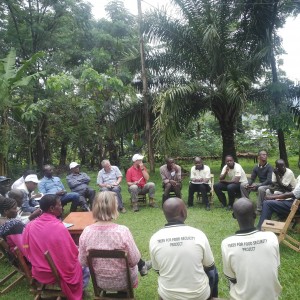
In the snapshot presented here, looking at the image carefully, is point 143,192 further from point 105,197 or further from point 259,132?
point 259,132

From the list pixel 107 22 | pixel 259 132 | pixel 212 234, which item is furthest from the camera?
pixel 259 132

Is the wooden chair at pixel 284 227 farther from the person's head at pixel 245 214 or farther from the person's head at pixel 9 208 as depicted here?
the person's head at pixel 9 208

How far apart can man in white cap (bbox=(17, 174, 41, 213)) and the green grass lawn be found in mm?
1281

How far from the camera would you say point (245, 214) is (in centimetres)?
272

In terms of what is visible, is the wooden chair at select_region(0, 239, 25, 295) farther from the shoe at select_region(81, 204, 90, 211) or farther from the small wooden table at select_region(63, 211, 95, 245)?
the shoe at select_region(81, 204, 90, 211)

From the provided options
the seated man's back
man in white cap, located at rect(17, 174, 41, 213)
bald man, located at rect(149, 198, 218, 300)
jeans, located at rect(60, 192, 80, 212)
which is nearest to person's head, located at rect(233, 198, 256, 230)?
bald man, located at rect(149, 198, 218, 300)

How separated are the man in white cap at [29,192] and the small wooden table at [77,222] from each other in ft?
4.10

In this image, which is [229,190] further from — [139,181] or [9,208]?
[9,208]

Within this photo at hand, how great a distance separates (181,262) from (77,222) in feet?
9.43

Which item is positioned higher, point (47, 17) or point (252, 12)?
point (47, 17)

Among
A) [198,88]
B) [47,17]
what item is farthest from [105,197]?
[47,17]

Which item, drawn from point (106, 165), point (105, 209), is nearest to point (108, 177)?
point (106, 165)

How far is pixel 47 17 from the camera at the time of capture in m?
14.0

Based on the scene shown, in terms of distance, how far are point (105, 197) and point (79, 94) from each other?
32.7ft
